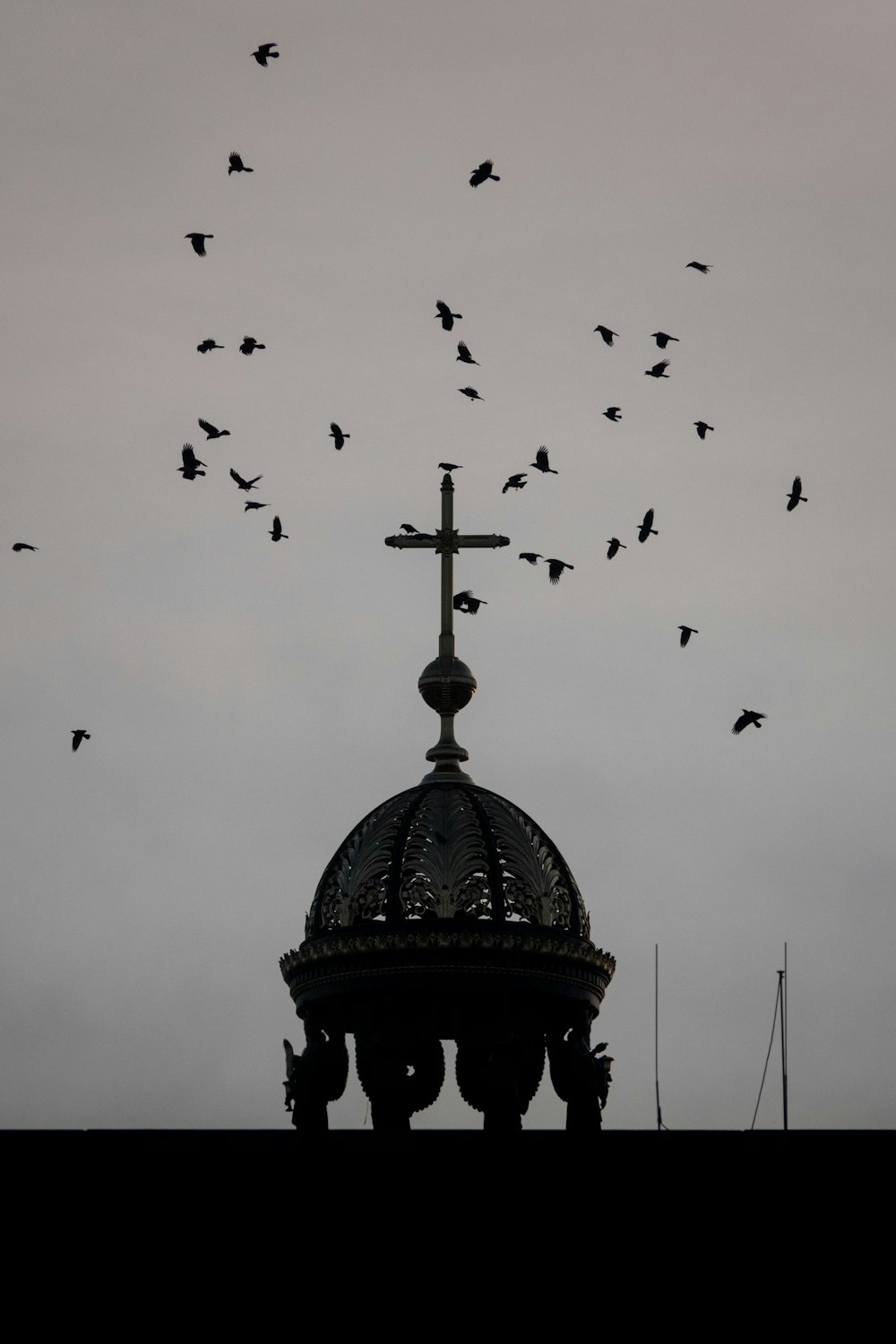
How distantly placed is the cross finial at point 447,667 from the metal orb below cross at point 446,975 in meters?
1.39

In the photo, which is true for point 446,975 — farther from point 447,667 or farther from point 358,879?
point 447,667

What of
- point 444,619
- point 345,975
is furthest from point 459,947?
point 444,619

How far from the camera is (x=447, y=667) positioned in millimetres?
32781

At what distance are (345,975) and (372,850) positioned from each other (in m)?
1.55

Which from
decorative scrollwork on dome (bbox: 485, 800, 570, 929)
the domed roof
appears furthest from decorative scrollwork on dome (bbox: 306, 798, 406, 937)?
decorative scrollwork on dome (bbox: 485, 800, 570, 929)

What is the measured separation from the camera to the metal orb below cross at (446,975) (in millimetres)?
29734

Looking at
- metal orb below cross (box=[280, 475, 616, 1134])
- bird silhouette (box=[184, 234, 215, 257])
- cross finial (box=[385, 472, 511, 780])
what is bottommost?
metal orb below cross (box=[280, 475, 616, 1134])

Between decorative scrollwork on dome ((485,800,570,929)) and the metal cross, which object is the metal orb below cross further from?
the metal cross

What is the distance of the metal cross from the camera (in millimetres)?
33312

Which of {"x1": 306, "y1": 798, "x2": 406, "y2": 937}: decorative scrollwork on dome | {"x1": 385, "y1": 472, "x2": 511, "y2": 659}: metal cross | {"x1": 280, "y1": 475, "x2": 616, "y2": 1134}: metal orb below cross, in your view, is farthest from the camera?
{"x1": 385, "y1": 472, "x2": 511, "y2": 659}: metal cross

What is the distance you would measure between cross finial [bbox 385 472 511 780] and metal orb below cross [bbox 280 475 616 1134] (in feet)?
4.54

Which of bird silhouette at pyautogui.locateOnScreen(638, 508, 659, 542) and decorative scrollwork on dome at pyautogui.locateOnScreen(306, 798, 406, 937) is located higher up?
bird silhouette at pyautogui.locateOnScreen(638, 508, 659, 542)

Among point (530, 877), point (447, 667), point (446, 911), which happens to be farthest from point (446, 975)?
point (447, 667)

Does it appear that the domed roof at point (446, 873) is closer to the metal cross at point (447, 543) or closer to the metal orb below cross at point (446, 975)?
the metal orb below cross at point (446, 975)
